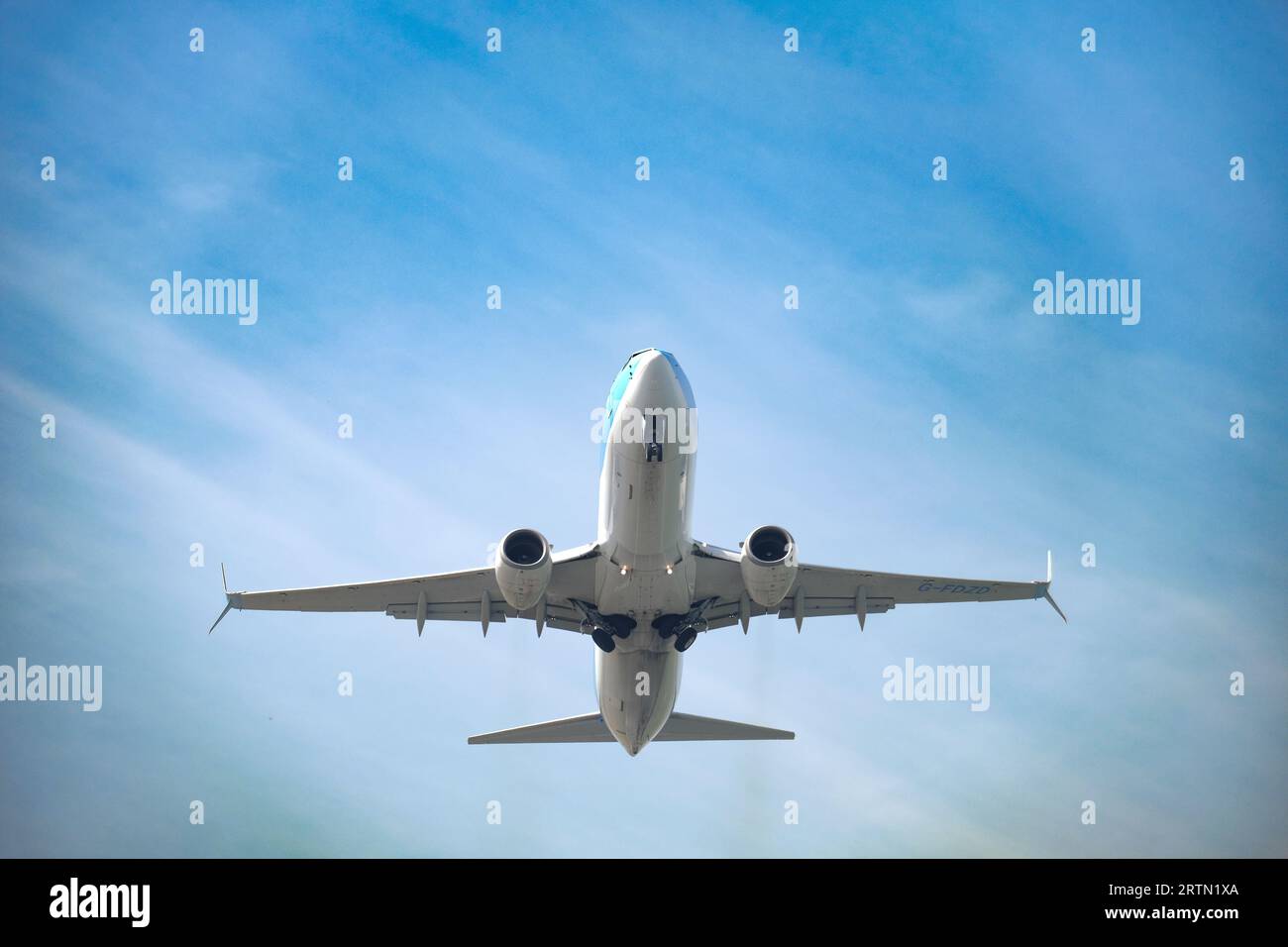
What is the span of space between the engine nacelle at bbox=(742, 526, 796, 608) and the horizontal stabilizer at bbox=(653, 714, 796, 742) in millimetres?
9250

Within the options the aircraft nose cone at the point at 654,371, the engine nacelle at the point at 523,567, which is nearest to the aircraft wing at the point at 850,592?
the engine nacelle at the point at 523,567

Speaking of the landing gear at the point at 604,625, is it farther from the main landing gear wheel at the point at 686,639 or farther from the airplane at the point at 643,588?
the main landing gear wheel at the point at 686,639

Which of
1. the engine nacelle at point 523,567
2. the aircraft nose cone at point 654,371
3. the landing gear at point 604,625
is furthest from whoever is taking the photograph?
the landing gear at point 604,625

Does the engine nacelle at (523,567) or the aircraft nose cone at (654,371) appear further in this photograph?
the engine nacelle at (523,567)

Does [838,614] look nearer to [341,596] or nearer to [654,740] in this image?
[654,740]

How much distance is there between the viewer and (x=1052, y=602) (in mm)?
31375

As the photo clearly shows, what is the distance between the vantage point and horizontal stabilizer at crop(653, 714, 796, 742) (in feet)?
117

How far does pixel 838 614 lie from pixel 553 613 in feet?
27.8

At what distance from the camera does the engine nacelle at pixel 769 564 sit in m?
27.0

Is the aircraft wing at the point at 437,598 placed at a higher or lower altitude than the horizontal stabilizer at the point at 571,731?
higher

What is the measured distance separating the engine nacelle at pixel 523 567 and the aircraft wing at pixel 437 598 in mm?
2764

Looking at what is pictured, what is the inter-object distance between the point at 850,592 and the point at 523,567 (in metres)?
10.8
